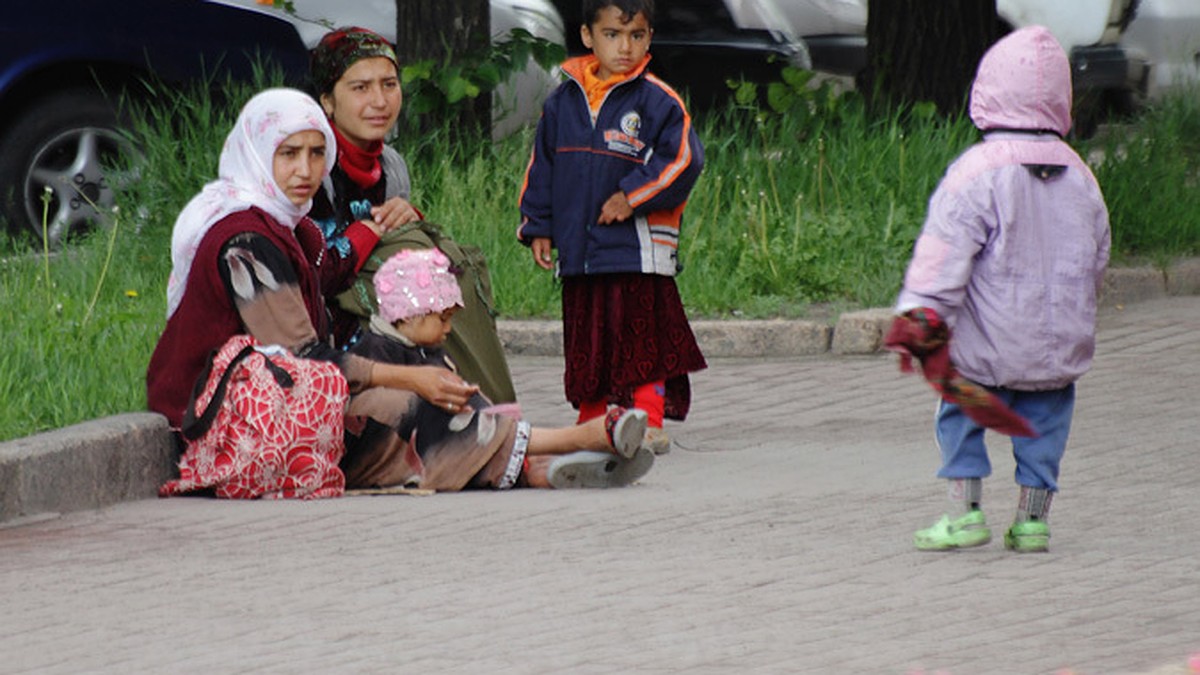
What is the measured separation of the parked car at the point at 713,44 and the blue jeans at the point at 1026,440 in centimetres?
1043

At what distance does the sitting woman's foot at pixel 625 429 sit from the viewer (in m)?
6.71

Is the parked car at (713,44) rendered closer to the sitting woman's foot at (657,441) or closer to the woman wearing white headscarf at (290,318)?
the sitting woman's foot at (657,441)

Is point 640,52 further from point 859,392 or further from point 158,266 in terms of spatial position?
point 158,266

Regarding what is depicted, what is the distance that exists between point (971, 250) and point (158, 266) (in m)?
4.97

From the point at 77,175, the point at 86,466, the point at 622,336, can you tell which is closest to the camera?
the point at 86,466

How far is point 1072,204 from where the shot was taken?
227 inches

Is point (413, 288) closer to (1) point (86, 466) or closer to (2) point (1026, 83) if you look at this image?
(1) point (86, 466)

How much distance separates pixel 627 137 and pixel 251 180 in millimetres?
1291

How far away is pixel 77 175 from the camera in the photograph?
35.2 ft

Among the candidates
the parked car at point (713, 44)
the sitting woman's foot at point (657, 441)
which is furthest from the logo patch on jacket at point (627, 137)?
the parked car at point (713, 44)

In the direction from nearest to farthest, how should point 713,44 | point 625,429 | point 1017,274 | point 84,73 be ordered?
point 1017,274 < point 625,429 < point 84,73 < point 713,44

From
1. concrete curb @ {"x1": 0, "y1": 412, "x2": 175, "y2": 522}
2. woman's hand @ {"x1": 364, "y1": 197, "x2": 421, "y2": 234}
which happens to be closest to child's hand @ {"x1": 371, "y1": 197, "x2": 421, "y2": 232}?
woman's hand @ {"x1": 364, "y1": 197, "x2": 421, "y2": 234}

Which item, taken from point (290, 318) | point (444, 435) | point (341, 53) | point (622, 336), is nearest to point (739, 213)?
point (622, 336)

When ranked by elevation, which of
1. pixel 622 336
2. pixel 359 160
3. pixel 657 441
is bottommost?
pixel 657 441
